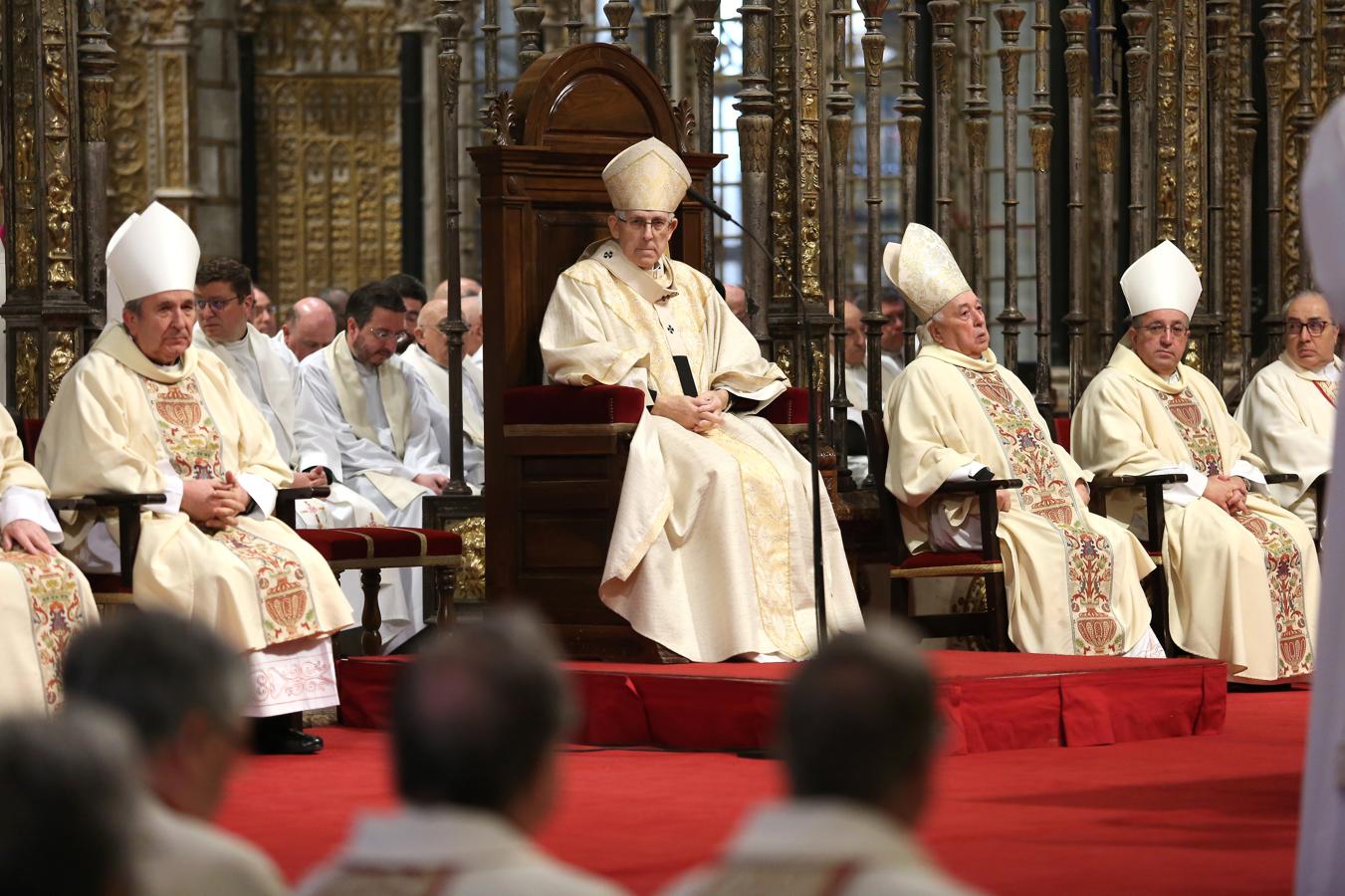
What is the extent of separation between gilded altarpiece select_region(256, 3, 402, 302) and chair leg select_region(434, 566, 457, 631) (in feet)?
26.0

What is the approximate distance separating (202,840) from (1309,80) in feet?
32.3

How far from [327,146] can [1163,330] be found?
8.13 meters

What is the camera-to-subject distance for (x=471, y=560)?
358 inches

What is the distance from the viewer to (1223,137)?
36.1 ft

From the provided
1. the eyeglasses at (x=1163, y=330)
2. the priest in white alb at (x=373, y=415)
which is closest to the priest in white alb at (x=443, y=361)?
the priest in white alb at (x=373, y=415)

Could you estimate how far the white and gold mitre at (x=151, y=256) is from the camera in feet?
23.0

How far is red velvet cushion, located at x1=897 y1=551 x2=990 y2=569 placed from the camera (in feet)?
26.8

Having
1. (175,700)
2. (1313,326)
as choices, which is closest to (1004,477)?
(1313,326)

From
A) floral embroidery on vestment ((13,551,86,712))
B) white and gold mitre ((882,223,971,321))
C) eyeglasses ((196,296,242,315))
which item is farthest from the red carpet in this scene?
eyeglasses ((196,296,242,315))

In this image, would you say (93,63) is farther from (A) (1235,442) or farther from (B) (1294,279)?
(B) (1294,279)

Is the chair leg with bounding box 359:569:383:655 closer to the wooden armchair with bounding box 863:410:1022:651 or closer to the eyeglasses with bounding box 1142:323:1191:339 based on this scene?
the wooden armchair with bounding box 863:410:1022:651

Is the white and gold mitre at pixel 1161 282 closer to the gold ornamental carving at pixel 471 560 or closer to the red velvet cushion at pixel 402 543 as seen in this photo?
the gold ornamental carving at pixel 471 560

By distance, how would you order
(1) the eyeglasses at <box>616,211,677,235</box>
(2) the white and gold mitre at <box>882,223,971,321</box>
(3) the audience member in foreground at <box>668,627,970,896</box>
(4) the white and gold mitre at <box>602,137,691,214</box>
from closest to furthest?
(3) the audience member in foreground at <box>668,627,970,896</box>
(4) the white and gold mitre at <box>602,137,691,214</box>
(1) the eyeglasses at <box>616,211,677,235</box>
(2) the white and gold mitre at <box>882,223,971,321</box>

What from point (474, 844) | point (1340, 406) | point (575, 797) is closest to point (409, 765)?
point (474, 844)
